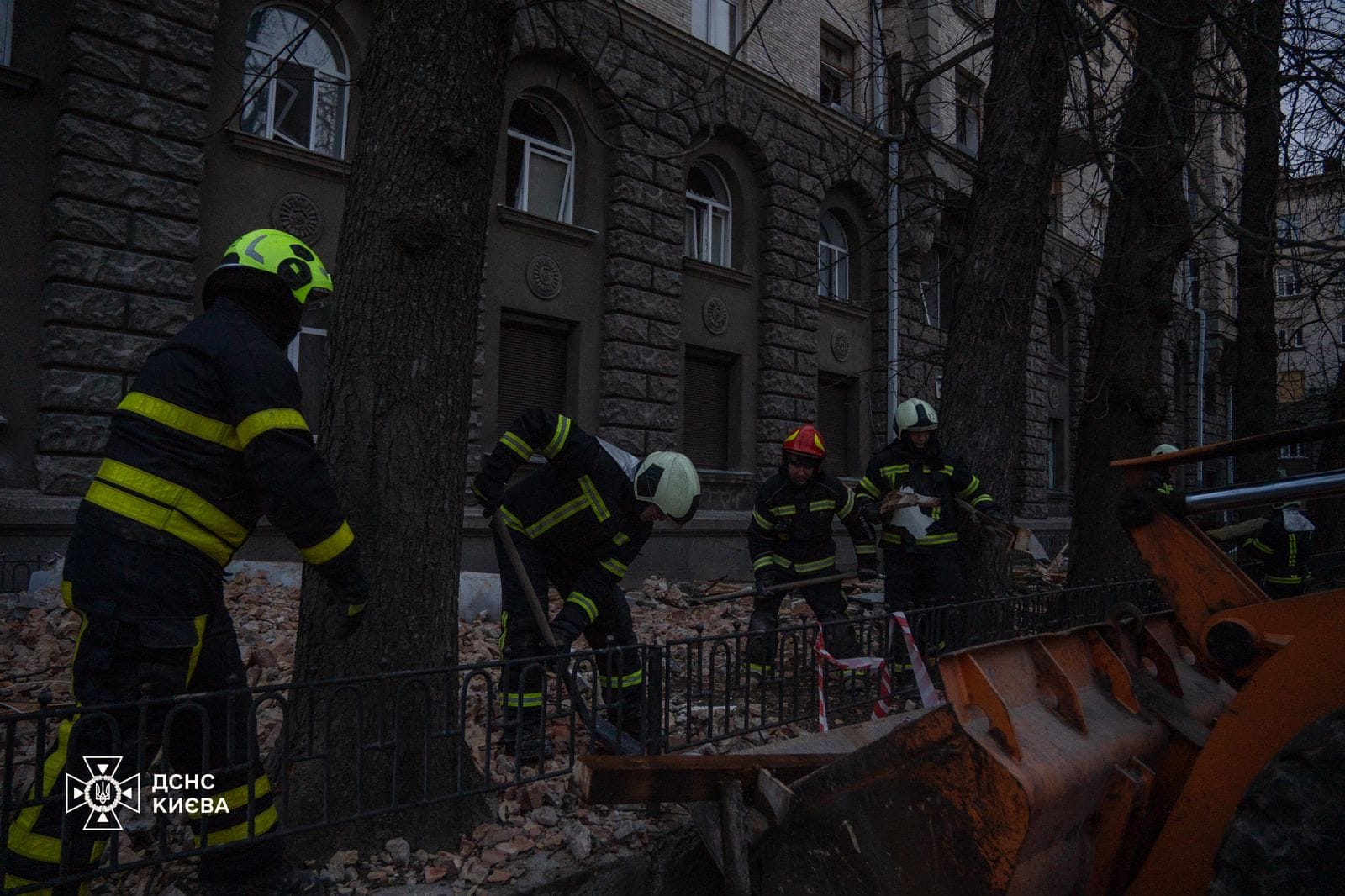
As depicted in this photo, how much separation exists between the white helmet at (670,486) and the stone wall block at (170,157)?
607 cm

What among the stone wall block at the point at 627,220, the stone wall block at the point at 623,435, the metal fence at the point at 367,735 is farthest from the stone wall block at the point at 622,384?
the metal fence at the point at 367,735

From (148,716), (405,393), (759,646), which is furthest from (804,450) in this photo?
(148,716)

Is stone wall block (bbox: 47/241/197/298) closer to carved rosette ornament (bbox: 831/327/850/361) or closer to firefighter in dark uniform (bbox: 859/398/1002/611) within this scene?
firefighter in dark uniform (bbox: 859/398/1002/611)

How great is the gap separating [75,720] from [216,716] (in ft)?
1.23

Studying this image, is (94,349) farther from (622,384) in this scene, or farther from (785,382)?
(785,382)

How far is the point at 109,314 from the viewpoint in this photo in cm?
758

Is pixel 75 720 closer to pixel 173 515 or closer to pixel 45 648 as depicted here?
pixel 173 515

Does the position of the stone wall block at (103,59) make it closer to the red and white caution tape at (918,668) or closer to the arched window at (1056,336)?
the red and white caution tape at (918,668)

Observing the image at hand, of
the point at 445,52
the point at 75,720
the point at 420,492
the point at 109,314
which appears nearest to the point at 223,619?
the point at 75,720

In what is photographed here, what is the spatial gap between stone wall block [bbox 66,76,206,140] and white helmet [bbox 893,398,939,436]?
6.65 m

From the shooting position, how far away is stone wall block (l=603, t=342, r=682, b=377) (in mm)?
11422

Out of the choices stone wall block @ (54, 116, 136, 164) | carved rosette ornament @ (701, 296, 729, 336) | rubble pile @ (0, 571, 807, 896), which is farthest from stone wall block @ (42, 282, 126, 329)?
carved rosette ornament @ (701, 296, 729, 336)

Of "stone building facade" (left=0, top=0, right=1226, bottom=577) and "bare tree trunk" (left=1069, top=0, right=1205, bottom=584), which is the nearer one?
"stone building facade" (left=0, top=0, right=1226, bottom=577)

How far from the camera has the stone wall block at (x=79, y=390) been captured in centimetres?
732
